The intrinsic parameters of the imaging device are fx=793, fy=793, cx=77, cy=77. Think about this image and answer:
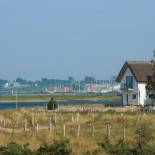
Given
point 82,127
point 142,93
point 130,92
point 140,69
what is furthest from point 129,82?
point 82,127

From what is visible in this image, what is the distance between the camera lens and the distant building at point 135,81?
103812 mm

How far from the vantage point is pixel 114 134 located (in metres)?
53.8

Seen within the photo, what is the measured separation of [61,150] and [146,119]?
2724 centimetres

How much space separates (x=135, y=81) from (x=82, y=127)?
44.8 meters

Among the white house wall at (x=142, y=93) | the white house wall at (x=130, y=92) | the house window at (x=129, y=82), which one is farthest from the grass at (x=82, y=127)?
the house window at (x=129, y=82)

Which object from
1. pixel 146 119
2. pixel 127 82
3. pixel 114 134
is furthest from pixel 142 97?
pixel 114 134

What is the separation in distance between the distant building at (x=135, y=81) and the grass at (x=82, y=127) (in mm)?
25657

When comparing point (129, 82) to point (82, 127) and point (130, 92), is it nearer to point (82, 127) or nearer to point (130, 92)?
point (130, 92)

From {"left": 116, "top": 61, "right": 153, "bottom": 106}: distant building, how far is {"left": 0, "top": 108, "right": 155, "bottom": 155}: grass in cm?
2566

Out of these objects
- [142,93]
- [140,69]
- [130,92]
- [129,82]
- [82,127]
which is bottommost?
[82,127]

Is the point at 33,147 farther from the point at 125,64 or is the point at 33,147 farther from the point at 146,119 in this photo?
the point at 125,64

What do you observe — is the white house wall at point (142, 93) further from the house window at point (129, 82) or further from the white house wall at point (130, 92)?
the house window at point (129, 82)

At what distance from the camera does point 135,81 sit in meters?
105

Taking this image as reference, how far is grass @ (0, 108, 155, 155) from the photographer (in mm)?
48438
